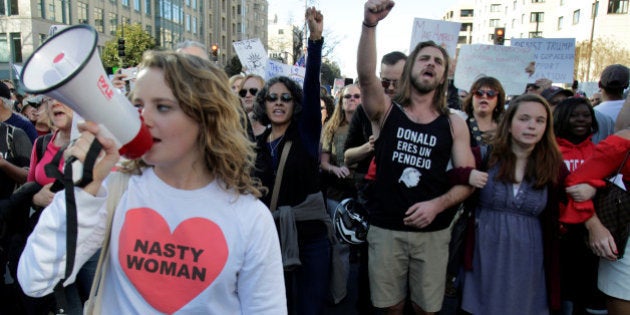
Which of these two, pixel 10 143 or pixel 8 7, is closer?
pixel 10 143

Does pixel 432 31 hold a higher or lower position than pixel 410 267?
higher

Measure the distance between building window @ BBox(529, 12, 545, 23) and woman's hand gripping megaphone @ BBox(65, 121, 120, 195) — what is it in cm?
6800

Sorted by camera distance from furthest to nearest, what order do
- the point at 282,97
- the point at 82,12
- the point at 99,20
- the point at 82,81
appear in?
the point at 99,20 < the point at 82,12 < the point at 282,97 < the point at 82,81

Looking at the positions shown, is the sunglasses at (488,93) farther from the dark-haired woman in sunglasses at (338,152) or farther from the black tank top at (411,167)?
the black tank top at (411,167)

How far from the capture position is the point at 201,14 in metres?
61.5

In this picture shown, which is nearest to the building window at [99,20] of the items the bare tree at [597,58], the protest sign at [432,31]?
the bare tree at [597,58]

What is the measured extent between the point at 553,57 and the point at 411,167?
4.96 meters

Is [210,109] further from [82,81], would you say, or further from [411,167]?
[411,167]

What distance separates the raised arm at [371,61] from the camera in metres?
2.65

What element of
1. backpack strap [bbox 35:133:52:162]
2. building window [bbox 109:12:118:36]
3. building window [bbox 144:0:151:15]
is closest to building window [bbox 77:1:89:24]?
building window [bbox 109:12:118:36]

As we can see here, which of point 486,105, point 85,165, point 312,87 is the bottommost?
point 85,165

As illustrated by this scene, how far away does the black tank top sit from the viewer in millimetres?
2877

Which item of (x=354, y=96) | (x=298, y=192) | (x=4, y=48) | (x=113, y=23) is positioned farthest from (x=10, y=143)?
(x=113, y=23)

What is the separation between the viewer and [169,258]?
1.46m
